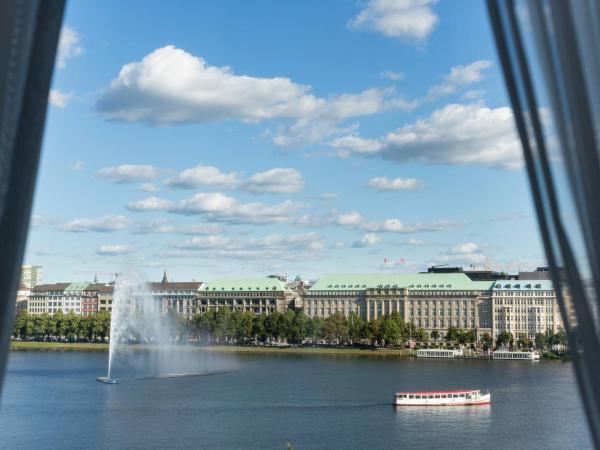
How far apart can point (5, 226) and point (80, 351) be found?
225 ft

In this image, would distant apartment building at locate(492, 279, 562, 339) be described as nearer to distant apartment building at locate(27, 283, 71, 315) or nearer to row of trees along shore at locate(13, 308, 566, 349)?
row of trees along shore at locate(13, 308, 566, 349)

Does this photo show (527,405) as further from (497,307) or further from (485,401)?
(497,307)

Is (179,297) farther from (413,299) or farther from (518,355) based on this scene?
(518,355)

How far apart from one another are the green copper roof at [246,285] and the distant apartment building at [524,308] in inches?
982

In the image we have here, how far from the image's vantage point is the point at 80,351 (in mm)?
68062

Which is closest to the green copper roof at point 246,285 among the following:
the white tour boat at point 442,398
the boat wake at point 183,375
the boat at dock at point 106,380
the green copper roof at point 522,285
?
the green copper roof at point 522,285

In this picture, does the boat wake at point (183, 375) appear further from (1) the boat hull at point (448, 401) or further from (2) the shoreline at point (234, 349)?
(1) the boat hull at point (448, 401)

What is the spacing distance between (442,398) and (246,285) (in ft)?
193

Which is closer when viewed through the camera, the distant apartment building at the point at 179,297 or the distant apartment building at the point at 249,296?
the distant apartment building at the point at 249,296

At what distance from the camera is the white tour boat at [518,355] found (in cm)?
6072

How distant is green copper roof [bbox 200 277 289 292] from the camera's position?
295ft

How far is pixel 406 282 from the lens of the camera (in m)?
82.6

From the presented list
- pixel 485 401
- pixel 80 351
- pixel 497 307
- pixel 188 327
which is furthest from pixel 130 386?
pixel 497 307

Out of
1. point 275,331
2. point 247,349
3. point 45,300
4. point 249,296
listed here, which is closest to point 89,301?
point 45,300
